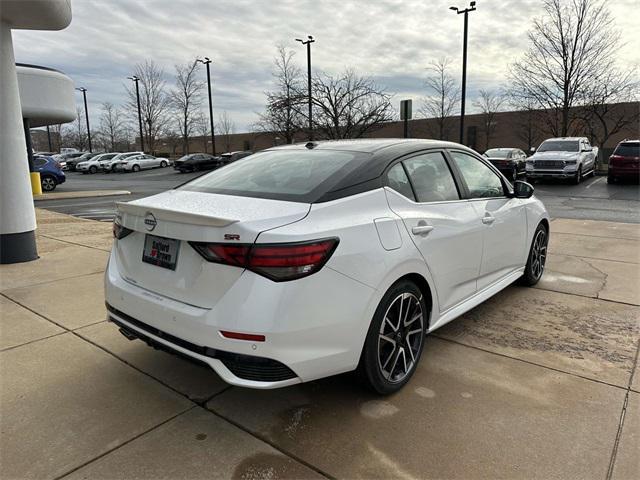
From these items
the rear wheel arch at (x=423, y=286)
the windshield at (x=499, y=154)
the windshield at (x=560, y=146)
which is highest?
the windshield at (x=560, y=146)

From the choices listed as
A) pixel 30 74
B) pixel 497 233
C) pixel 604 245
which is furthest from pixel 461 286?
pixel 30 74

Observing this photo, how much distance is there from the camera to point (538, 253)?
17.0ft

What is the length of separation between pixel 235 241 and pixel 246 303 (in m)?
0.30

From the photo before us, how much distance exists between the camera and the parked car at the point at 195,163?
38.8 meters

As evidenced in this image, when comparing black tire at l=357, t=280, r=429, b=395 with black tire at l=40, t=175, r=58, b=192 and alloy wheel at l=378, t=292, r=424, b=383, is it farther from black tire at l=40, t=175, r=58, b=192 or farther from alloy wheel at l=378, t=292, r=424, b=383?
black tire at l=40, t=175, r=58, b=192

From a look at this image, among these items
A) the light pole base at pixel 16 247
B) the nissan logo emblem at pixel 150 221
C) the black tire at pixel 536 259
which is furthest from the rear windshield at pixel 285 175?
the light pole base at pixel 16 247

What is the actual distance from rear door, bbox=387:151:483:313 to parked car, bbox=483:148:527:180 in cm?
1782

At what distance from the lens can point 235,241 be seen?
90.4 inches

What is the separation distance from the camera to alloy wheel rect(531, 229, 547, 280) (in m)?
5.06

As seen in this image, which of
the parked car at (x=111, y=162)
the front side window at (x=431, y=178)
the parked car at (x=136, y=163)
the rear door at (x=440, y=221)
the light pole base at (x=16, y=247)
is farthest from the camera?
the parked car at (x=136, y=163)

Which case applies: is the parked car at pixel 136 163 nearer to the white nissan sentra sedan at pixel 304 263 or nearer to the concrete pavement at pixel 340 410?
the concrete pavement at pixel 340 410

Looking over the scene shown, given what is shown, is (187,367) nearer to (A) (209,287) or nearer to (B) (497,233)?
(A) (209,287)

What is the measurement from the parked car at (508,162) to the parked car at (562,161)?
761 millimetres

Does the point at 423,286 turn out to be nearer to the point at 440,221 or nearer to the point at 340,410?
the point at 440,221
